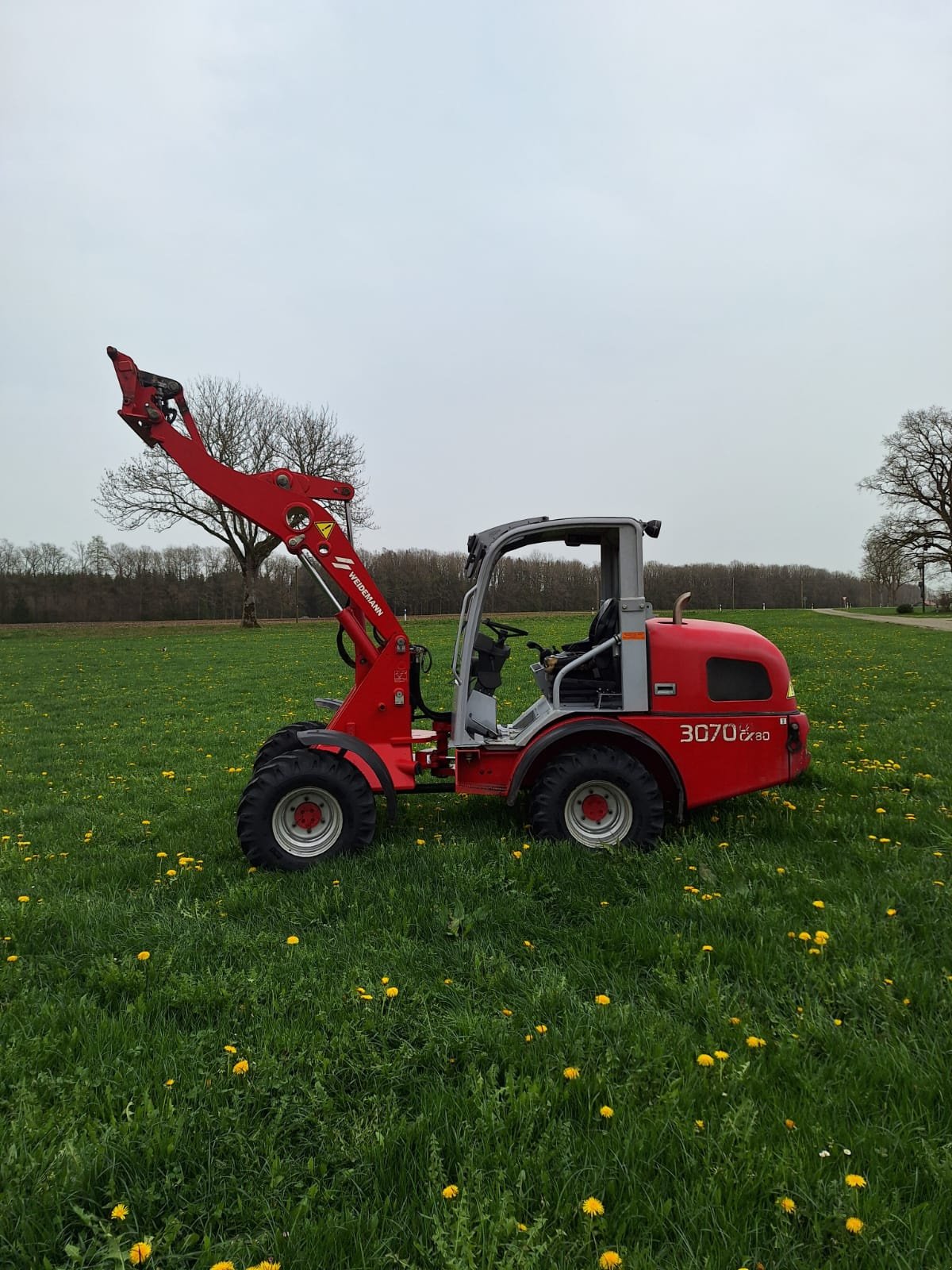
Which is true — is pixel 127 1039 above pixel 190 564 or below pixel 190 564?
below

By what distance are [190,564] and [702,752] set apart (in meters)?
56.2

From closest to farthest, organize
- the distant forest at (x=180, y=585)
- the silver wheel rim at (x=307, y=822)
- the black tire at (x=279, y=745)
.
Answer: the silver wheel rim at (x=307, y=822) < the black tire at (x=279, y=745) < the distant forest at (x=180, y=585)

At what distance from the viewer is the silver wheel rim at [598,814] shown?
4.57m

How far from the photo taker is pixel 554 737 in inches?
179

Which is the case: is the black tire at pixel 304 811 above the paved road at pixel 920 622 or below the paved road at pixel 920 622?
below

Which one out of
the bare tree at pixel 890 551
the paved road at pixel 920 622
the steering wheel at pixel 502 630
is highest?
the bare tree at pixel 890 551

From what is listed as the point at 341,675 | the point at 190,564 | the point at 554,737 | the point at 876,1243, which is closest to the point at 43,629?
the point at 190,564

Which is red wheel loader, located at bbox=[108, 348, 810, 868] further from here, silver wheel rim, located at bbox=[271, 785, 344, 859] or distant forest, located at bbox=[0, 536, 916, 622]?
distant forest, located at bbox=[0, 536, 916, 622]

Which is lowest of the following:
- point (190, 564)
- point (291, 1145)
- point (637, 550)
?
point (291, 1145)

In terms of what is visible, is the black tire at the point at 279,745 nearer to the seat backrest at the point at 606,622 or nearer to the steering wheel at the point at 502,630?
the steering wheel at the point at 502,630

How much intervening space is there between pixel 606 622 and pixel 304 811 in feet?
7.98

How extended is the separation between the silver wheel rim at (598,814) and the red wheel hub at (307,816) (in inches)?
64.2

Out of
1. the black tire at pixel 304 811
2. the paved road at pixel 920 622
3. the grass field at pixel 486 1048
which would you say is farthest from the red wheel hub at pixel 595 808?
the paved road at pixel 920 622

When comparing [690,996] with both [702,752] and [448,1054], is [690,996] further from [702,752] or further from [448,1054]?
[702,752]
